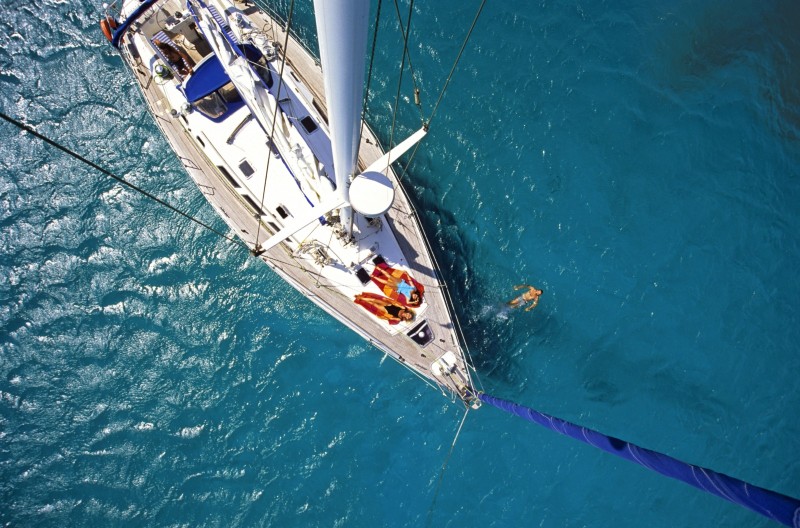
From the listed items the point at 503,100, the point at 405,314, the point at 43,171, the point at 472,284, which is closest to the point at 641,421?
the point at 472,284

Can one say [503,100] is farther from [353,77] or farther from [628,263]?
[353,77]

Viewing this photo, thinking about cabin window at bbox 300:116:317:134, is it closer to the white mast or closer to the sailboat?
the sailboat

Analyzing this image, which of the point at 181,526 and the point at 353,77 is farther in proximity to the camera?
the point at 181,526

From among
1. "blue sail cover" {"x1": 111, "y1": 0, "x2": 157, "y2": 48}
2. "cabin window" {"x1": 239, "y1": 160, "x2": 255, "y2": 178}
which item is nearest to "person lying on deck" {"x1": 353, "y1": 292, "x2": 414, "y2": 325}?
"cabin window" {"x1": 239, "y1": 160, "x2": 255, "y2": 178}

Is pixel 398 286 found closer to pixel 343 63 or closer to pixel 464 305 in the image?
pixel 464 305

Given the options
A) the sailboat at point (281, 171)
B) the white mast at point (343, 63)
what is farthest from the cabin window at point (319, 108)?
the white mast at point (343, 63)

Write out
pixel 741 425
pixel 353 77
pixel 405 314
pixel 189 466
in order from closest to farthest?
pixel 353 77 < pixel 405 314 < pixel 189 466 < pixel 741 425

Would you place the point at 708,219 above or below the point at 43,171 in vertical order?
Answer: above
